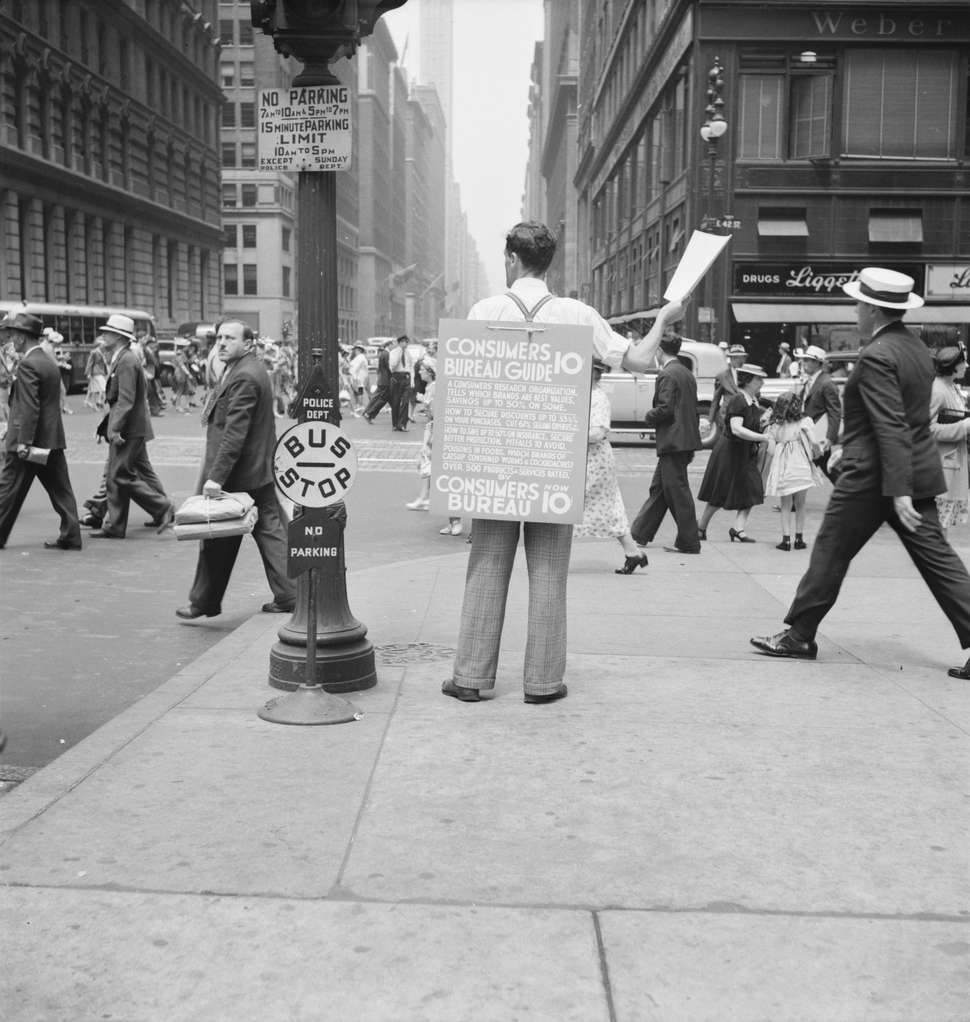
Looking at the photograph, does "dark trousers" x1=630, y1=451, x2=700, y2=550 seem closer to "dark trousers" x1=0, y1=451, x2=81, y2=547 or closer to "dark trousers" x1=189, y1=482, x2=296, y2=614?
"dark trousers" x1=189, y1=482, x2=296, y2=614

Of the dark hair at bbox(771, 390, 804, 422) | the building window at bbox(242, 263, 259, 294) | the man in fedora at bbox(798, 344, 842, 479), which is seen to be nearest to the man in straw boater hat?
the dark hair at bbox(771, 390, 804, 422)

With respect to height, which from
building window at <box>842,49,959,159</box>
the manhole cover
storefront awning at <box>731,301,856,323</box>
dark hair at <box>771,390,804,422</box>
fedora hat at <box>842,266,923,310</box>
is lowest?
the manhole cover

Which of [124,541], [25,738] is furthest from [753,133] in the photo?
[25,738]

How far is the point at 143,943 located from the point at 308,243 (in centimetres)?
365

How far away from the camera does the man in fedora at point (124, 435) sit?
11.9 m

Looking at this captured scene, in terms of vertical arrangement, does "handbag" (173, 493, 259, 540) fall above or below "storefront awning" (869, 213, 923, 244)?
below

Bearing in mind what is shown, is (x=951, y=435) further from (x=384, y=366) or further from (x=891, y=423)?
(x=384, y=366)

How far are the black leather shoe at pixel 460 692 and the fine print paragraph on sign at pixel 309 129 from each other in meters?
2.41

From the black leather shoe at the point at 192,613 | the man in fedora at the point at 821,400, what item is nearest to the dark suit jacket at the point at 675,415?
the man in fedora at the point at 821,400

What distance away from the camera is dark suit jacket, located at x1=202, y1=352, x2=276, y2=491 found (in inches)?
321

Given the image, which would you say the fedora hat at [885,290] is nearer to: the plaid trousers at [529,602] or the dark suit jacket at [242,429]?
the plaid trousers at [529,602]

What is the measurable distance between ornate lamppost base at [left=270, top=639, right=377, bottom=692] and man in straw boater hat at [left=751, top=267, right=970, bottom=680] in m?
2.31

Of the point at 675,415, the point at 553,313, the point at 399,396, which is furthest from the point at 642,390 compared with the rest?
Result: the point at 553,313

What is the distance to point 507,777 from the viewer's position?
4.87 metres
